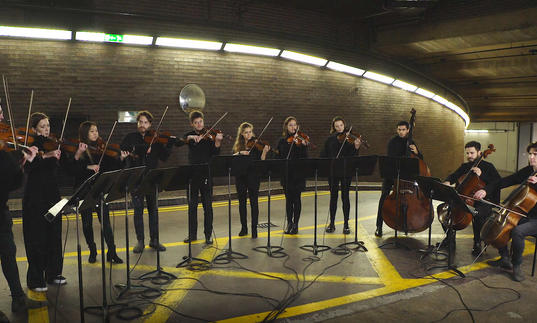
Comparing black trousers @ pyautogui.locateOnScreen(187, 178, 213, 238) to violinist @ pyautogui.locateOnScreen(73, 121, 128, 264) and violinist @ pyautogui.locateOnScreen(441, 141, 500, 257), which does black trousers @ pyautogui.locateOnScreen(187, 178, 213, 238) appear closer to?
violinist @ pyautogui.locateOnScreen(73, 121, 128, 264)

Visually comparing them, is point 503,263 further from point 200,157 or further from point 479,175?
point 200,157

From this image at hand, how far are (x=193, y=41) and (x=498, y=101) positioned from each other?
17.2 metres

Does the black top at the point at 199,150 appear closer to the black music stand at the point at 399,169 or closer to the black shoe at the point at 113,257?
the black shoe at the point at 113,257

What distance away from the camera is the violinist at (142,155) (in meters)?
5.38

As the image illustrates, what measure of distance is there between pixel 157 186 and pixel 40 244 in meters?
1.29

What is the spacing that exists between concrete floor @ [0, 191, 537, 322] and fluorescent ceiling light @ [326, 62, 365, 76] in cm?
718

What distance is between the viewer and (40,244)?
4.14m

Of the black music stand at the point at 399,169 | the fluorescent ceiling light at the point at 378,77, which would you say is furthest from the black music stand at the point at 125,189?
the fluorescent ceiling light at the point at 378,77

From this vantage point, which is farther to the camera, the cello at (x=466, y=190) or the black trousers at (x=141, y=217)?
the black trousers at (x=141, y=217)

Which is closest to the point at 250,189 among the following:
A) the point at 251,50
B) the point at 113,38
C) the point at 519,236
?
the point at 519,236

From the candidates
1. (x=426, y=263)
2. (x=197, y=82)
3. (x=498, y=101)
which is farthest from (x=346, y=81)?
(x=498, y=101)

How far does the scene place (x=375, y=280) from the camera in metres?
4.45

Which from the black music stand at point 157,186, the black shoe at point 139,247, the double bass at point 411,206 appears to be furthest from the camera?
the double bass at point 411,206

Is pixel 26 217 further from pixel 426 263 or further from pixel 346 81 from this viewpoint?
pixel 346 81
